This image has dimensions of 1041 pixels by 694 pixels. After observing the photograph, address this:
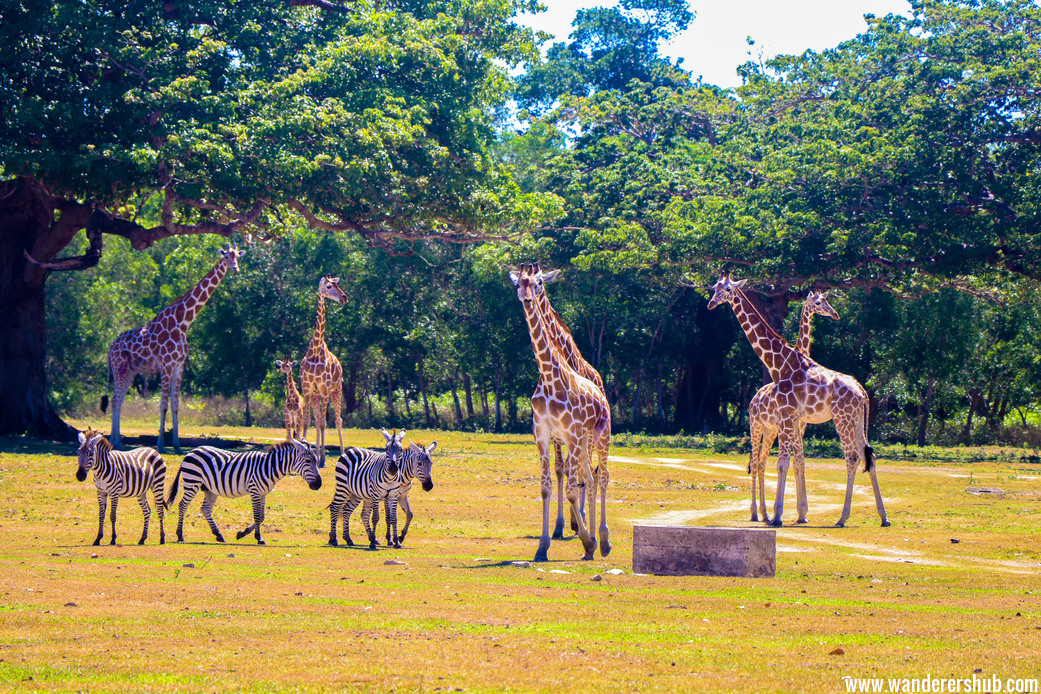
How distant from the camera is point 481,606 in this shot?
11.3m

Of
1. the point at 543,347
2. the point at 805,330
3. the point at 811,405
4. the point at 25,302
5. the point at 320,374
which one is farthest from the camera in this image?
the point at 25,302

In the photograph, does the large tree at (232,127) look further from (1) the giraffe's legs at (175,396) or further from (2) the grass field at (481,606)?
(2) the grass field at (481,606)

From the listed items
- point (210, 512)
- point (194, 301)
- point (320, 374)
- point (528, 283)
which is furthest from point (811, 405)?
point (194, 301)

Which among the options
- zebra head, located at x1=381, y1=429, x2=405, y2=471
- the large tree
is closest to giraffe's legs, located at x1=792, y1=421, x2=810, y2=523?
zebra head, located at x1=381, y1=429, x2=405, y2=471

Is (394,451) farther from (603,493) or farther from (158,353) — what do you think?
(158,353)

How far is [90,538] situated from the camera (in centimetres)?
1622

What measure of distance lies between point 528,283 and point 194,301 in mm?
15889

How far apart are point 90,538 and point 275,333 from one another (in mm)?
36313

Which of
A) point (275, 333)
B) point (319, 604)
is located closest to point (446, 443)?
point (275, 333)

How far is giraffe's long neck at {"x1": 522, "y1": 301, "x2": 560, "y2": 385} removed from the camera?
15961 mm

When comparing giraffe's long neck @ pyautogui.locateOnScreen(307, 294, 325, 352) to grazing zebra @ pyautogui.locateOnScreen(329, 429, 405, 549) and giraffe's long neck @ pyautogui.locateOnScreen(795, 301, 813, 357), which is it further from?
grazing zebra @ pyautogui.locateOnScreen(329, 429, 405, 549)

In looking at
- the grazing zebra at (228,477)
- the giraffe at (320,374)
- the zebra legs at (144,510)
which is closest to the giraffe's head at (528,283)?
the grazing zebra at (228,477)

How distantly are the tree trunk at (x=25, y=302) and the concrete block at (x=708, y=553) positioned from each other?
850 inches

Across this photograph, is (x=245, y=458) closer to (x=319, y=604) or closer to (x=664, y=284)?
(x=319, y=604)
